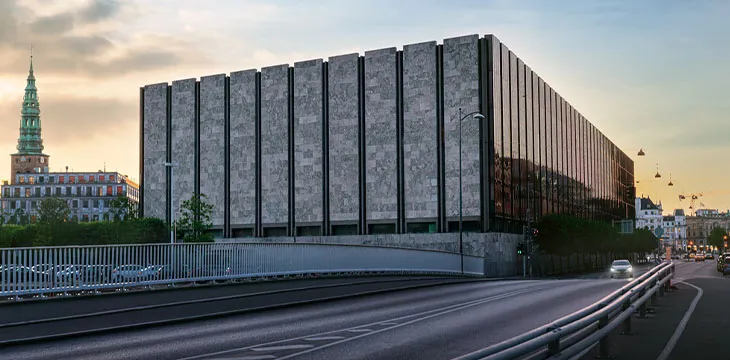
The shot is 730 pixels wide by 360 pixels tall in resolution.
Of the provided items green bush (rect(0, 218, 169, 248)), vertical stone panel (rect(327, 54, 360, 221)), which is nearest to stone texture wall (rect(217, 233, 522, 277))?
vertical stone panel (rect(327, 54, 360, 221))

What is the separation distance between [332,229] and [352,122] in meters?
11.4

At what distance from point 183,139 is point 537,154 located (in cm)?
4176

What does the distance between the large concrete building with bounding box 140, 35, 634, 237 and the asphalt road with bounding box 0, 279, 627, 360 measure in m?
55.2

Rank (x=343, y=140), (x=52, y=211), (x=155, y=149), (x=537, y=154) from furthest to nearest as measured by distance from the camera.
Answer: (x=52, y=211)
(x=155, y=149)
(x=537, y=154)
(x=343, y=140)

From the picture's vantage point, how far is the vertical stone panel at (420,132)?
80062 millimetres

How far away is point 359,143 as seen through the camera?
83938 mm

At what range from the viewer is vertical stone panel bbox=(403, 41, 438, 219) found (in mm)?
80062

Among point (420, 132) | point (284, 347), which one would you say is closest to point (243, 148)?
point (420, 132)

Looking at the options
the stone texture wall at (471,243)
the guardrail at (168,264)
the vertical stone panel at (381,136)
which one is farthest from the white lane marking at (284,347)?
the vertical stone panel at (381,136)

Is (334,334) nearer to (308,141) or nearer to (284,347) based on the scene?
(284,347)

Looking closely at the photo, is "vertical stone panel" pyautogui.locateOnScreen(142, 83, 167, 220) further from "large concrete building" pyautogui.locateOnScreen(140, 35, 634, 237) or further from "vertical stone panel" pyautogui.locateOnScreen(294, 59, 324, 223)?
"vertical stone panel" pyautogui.locateOnScreen(294, 59, 324, 223)

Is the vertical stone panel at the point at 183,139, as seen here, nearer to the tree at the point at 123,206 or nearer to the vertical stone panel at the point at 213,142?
the vertical stone panel at the point at 213,142

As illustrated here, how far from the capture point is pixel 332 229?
84.3 meters

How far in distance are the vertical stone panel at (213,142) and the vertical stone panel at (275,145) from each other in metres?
5.62
